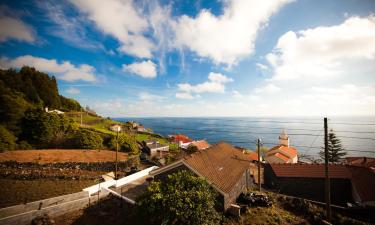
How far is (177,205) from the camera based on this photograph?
41.6 feet

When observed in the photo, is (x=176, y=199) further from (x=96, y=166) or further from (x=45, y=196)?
(x=96, y=166)

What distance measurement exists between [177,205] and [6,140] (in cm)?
3400

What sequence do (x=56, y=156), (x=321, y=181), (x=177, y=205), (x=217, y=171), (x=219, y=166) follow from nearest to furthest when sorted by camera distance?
(x=177, y=205), (x=217, y=171), (x=219, y=166), (x=56, y=156), (x=321, y=181)

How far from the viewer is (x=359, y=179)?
28.4m

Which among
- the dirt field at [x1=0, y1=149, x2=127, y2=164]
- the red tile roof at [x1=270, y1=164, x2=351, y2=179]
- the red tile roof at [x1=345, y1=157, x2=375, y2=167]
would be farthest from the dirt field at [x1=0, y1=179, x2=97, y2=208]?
the red tile roof at [x1=345, y1=157, x2=375, y2=167]

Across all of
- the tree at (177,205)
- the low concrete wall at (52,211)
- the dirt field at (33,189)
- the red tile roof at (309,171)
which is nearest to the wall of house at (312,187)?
the red tile roof at (309,171)

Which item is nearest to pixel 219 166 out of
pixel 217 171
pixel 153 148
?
pixel 217 171

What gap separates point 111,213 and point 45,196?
7.90 metres

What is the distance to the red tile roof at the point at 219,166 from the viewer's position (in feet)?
59.3

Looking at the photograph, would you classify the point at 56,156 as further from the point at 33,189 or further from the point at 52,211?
the point at 52,211

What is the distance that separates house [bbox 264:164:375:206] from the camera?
27656mm

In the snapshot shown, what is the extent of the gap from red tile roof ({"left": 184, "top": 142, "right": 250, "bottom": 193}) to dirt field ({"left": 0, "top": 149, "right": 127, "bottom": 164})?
776 inches

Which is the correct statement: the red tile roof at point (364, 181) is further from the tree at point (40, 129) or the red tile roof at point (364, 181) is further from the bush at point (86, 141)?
the tree at point (40, 129)

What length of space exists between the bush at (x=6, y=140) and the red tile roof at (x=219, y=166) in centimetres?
3169
